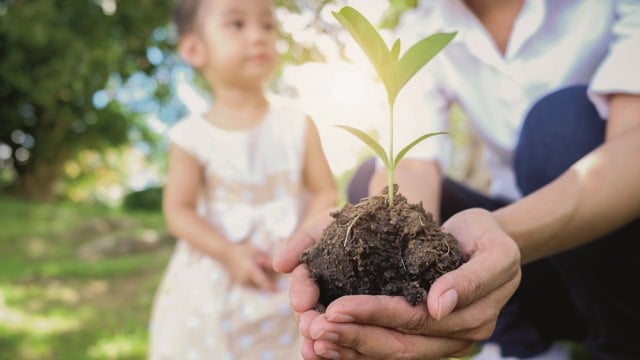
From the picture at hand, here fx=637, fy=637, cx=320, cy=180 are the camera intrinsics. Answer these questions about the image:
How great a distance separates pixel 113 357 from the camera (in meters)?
3.38

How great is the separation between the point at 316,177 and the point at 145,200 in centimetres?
1261

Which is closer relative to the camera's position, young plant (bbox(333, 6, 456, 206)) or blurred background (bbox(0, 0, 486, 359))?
young plant (bbox(333, 6, 456, 206))

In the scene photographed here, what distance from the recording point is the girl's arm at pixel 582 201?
64.5 inches

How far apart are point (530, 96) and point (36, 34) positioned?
4523 mm

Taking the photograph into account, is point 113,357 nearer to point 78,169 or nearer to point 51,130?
point 51,130

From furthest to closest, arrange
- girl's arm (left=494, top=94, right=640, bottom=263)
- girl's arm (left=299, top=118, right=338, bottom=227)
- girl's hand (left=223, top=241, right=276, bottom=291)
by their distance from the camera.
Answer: girl's arm (left=299, top=118, right=338, bottom=227)
girl's hand (left=223, top=241, right=276, bottom=291)
girl's arm (left=494, top=94, right=640, bottom=263)

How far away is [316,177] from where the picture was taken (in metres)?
2.82

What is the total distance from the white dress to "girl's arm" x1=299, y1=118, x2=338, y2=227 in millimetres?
39

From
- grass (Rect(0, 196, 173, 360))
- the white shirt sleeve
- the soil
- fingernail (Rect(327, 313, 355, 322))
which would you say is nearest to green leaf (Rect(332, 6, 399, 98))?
the soil

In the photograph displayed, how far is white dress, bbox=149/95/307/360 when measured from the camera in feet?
8.50

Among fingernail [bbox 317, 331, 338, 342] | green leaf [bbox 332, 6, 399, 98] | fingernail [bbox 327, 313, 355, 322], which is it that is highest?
green leaf [bbox 332, 6, 399, 98]

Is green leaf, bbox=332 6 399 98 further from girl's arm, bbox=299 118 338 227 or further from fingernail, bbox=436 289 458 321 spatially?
girl's arm, bbox=299 118 338 227

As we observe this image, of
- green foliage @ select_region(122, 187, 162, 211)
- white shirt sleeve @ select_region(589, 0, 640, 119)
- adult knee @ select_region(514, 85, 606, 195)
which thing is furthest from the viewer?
green foliage @ select_region(122, 187, 162, 211)

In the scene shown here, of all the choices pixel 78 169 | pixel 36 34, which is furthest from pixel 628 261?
pixel 78 169
